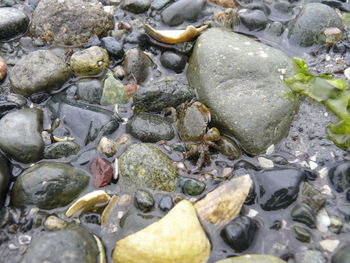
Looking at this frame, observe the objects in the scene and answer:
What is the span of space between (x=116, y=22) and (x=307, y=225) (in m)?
2.73

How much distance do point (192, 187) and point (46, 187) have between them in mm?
1065

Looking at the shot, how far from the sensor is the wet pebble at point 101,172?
271 centimetres

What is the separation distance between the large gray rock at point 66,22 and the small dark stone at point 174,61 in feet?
2.61

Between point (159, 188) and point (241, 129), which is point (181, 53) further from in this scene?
point (159, 188)

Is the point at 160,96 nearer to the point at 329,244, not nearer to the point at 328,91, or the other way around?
the point at 328,91

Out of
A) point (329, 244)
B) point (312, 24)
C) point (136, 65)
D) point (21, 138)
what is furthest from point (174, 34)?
point (329, 244)

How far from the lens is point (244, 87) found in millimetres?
3016

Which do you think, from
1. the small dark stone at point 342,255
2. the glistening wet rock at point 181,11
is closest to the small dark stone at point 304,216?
the small dark stone at point 342,255

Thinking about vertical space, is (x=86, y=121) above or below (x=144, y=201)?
above

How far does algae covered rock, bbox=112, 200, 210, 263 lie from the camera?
7.47ft

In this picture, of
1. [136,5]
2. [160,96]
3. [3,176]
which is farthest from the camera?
[136,5]

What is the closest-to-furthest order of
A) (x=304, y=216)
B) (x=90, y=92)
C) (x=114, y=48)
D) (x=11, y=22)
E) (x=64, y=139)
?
(x=304, y=216) < (x=64, y=139) < (x=90, y=92) < (x=114, y=48) < (x=11, y=22)

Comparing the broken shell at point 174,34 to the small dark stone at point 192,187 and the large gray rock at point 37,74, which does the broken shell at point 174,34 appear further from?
the small dark stone at point 192,187

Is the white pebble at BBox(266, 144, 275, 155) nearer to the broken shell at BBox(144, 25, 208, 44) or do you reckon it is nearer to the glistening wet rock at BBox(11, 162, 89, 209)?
the broken shell at BBox(144, 25, 208, 44)
